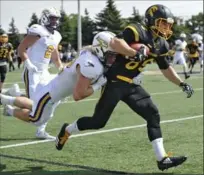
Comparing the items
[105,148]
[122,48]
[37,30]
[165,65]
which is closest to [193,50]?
[37,30]

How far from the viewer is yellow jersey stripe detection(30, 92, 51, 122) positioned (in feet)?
20.5

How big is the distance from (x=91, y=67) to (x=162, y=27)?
2.90 feet

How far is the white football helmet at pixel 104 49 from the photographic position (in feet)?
18.5

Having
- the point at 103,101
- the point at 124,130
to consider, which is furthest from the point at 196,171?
the point at 124,130

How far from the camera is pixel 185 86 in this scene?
19.7ft

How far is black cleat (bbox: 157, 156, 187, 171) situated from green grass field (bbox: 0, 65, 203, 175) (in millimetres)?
310

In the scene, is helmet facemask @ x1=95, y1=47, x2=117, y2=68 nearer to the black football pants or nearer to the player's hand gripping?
the black football pants

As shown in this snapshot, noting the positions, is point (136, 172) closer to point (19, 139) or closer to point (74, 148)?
point (74, 148)

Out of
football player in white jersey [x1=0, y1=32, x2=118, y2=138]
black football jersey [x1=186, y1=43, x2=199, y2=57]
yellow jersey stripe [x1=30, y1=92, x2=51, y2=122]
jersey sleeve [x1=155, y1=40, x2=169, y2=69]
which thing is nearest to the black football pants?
football player in white jersey [x1=0, y1=32, x2=118, y2=138]

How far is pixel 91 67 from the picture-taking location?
558cm

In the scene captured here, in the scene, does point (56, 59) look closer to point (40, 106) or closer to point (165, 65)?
point (40, 106)

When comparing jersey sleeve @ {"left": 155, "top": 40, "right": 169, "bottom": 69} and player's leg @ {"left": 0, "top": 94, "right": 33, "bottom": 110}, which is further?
player's leg @ {"left": 0, "top": 94, "right": 33, "bottom": 110}

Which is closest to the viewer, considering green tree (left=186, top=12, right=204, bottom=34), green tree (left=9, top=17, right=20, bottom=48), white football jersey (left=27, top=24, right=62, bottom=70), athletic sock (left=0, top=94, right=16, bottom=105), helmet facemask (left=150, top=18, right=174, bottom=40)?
helmet facemask (left=150, top=18, right=174, bottom=40)

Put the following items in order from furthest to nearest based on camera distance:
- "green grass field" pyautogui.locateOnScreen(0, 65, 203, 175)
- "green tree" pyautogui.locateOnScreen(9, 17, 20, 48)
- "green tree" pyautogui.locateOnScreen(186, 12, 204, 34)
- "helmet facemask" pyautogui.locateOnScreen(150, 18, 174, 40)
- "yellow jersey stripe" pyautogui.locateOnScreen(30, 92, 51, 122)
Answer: "green tree" pyautogui.locateOnScreen(186, 12, 204, 34), "green tree" pyautogui.locateOnScreen(9, 17, 20, 48), "yellow jersey stripe" pyautogui.locateOnScreen(30, 92, 51, 122), "green grass field" pyautogui.locateOnScreen(0, 65, 203, 175), "helmet facemask" pyautogui.locateOnScreen(150, 18, 174, 40)
